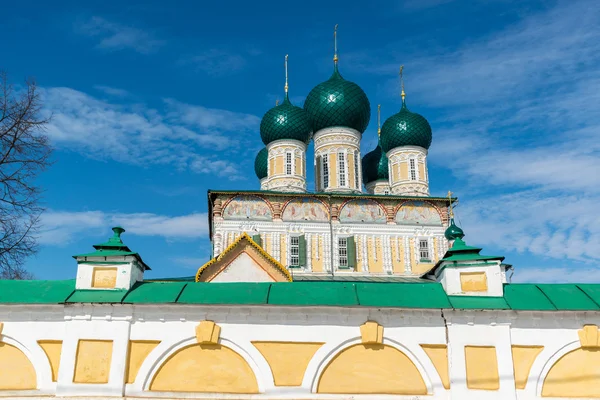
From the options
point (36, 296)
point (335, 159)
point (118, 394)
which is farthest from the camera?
point (335, 159)

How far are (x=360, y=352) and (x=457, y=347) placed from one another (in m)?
1.14

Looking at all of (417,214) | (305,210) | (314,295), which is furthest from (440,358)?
(417,214)

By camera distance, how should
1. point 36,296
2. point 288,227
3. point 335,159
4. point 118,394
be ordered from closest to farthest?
1. point 118,394
2. point 36,296
3. point 288,227
4. point 335,159

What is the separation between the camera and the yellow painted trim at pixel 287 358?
676 cm

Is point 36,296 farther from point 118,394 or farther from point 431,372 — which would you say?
point 431,372

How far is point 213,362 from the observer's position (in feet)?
22.4

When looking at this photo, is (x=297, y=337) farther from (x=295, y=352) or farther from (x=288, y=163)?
(x=288, y=163)

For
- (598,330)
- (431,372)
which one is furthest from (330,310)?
(598,330)

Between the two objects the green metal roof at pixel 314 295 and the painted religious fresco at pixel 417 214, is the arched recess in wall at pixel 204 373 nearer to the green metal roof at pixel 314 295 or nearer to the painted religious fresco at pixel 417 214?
the green metal roof at pixel 314 295

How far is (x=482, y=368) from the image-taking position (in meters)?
6.83

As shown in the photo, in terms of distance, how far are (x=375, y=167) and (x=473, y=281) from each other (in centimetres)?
2165

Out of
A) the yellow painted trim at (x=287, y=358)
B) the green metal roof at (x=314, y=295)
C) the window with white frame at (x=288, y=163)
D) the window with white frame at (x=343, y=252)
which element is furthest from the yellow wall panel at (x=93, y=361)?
the window with white frame at (x=288, y=163)

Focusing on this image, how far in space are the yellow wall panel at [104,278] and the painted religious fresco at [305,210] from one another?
15659 millimetres

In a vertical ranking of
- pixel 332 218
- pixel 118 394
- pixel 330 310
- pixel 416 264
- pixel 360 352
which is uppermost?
pixel 332 218
